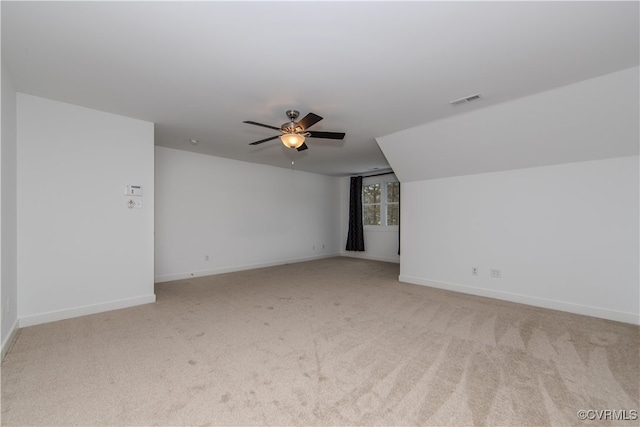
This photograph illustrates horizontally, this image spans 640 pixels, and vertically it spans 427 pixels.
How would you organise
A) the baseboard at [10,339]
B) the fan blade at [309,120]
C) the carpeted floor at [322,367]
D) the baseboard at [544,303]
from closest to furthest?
the carpeted floor at [322,367], the baseboard at [10,339], the fan blade at [309,120], the baseboard at [544,303]

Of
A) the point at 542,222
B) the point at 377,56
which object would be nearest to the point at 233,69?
the point at 377,56

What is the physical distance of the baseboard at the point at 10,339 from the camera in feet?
7.25

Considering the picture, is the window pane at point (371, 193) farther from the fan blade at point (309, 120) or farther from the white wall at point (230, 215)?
the fan blade at point (309, 120)

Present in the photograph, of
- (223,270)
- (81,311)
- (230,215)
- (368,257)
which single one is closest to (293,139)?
(81,311)

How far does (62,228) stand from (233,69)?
2.66 metres

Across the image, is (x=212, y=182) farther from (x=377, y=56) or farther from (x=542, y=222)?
(x=542, y=222)

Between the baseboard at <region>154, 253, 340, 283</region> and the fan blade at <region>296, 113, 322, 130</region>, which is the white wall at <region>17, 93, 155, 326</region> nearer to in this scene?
the baseboard at <region>154, 253, 340, 283</region>

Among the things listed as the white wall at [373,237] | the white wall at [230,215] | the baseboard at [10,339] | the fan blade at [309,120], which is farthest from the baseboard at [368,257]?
the baseboard at [10,339]

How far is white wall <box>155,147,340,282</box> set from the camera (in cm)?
489

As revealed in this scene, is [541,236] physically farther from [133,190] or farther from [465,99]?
[133,190]

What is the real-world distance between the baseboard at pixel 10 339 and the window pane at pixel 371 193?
674 cm

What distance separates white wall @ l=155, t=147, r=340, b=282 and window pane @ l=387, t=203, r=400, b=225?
1732mm

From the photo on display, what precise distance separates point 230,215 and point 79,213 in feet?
8.89

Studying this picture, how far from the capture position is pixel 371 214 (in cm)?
755
